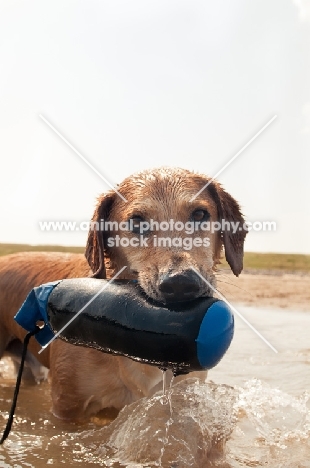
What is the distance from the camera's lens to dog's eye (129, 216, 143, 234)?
420cm

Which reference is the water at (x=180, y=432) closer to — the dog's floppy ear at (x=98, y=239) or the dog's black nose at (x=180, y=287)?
the dog's floppy ear at (x=98, y=239)

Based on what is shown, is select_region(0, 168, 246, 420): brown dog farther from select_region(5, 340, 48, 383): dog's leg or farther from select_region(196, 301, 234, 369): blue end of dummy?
select_region(5, 340, 48, 383): dog's leg

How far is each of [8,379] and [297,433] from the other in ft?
12.0

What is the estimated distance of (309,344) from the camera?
805cm

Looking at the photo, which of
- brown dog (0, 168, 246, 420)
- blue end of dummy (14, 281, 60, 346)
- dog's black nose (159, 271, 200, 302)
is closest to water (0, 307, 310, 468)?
brown dog (0, 168, 246, 420)

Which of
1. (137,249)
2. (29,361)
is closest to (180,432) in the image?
(137,249)

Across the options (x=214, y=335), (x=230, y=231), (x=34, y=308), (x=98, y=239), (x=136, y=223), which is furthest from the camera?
(x=230, y=231)

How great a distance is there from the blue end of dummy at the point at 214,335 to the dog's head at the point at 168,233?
25 cm

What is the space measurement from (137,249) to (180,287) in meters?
0.99

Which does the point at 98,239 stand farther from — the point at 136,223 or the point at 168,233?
the point at 168,233

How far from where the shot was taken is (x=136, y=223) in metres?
4.23

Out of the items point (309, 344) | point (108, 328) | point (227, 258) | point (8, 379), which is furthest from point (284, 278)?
point (108, 328)

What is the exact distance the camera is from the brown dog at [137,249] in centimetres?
396

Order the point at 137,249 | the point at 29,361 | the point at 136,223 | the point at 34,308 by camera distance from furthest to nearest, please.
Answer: the point at 29,361 < the point at 136,223 < the point at 137,249 < the point at 34,308
